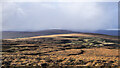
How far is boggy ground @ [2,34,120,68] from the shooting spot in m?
1.38

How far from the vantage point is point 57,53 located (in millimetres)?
1628

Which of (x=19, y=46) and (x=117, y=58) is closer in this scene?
(x=117, y=58)

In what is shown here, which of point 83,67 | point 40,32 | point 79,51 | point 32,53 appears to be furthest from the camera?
point 40,32

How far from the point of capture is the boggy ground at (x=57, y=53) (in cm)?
138

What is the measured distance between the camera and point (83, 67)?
1.30 metres

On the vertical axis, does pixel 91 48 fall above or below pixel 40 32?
below

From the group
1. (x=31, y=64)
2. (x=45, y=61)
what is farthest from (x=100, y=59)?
(x=31, y=64)

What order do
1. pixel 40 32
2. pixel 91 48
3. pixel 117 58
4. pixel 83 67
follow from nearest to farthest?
1. pixel 83 67
2. pixel 117 58
3. pixel 91 48
4. pixel 40 32

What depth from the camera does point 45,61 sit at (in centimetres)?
141

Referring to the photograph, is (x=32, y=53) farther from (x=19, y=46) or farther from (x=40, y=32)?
(x=40, y=32)

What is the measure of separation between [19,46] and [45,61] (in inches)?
28.4

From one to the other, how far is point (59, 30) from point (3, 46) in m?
1.45

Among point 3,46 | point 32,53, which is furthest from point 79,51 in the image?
point 3,46

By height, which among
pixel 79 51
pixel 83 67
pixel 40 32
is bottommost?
pixel 83 67
